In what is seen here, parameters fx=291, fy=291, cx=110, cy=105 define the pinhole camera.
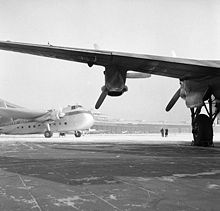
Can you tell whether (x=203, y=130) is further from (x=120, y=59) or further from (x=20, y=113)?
(x=20, y=113)

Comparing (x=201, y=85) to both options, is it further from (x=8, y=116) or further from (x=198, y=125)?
(x=8, y=116)

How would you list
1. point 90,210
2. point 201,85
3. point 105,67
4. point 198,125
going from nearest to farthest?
point 90,210
point 105,67
point 201,85
point 198,125

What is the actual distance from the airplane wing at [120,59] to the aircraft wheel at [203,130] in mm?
3784

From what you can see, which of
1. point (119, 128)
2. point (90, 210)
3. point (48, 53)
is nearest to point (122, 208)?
point (90, 210)

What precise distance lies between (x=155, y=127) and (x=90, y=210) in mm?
123221

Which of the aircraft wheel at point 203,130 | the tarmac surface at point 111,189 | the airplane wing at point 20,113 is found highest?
the airplane wing at point 20,113

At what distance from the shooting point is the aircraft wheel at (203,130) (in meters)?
15.1

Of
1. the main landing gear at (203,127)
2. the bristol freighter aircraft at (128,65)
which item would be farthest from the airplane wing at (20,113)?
the bristol freighter aircraft at (128,65)

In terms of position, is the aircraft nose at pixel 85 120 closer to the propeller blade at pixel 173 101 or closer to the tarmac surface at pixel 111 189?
the propeller blade at pixel 173 101

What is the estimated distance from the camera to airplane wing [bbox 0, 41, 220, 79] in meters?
9.73

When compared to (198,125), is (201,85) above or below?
above

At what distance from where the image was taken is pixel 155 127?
411 feet

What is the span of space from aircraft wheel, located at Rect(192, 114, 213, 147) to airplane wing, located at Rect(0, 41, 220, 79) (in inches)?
149

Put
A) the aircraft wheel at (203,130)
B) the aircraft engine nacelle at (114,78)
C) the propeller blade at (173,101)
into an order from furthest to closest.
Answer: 1. the propeller blade at (173,101)
2. the aircraft wheel at (203,130)
3. the aircraft engine nacelle at (114,78)
